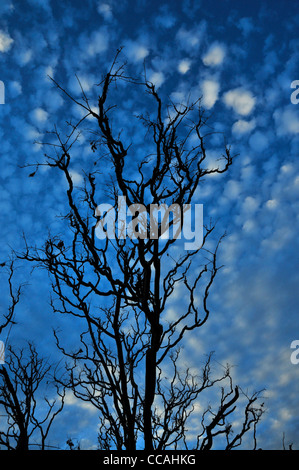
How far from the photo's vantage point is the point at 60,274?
17.6 feet

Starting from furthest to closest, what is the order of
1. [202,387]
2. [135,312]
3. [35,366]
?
[35,366], [202,387], [135,312]

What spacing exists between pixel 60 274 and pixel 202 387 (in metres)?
4.79

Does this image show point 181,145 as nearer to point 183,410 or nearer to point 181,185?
point 181,185

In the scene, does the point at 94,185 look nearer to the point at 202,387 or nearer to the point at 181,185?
the point at 181,185

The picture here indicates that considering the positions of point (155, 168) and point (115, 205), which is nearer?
point (155, 168)
